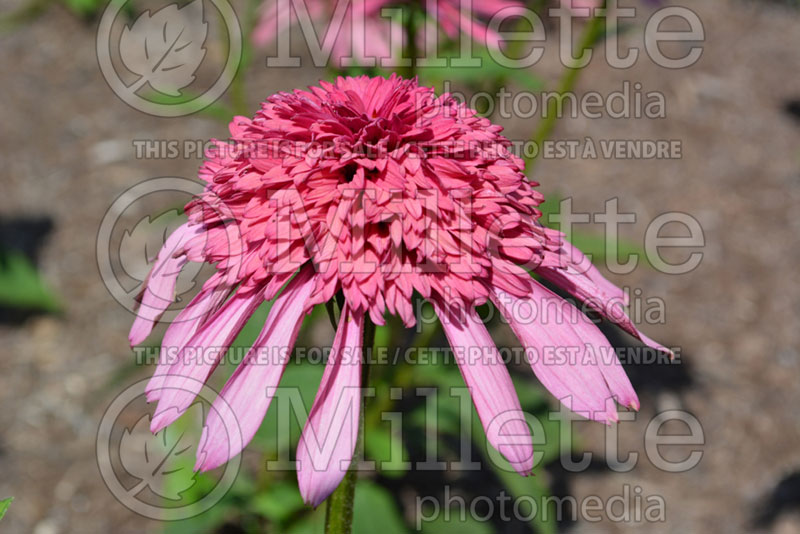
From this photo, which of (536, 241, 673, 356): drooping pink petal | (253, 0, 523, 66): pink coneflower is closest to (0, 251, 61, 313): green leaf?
(253, 0, 523, 66): pink coneflower

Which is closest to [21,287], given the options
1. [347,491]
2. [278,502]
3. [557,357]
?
[278,502]

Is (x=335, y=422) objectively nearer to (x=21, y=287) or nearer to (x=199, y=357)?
(x=199, y=357)

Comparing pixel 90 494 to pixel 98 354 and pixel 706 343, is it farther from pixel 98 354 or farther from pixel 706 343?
pixel 706 343

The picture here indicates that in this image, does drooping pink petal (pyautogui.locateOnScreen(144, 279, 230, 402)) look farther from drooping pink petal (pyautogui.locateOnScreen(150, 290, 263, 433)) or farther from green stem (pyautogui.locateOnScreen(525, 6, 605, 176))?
green stem (pyautogui.locateOnScreen(525, 6, 605, 176))

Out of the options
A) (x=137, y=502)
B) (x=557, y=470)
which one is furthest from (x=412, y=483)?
(x=137, y=502)

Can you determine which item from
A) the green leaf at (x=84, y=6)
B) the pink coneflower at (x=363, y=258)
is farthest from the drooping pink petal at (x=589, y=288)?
the green leaf at (x=84, y=6)

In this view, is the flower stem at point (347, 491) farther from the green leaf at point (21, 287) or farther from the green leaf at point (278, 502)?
the green leaf at point (21, 287)
